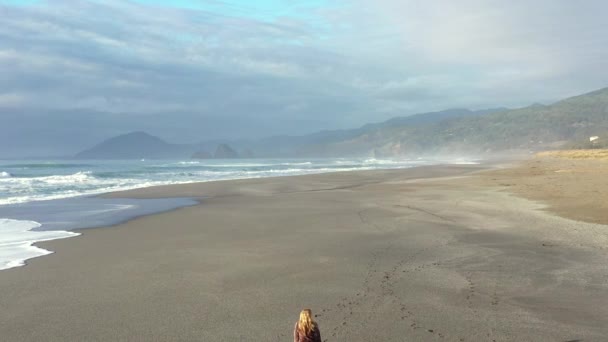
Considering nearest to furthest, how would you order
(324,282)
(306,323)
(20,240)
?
1. (306,323)
2. (324,282)
3. (20,240)

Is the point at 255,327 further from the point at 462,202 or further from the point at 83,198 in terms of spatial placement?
the point at 83,198

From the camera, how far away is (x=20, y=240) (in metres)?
12.1

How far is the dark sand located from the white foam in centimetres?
46

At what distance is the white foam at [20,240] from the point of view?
9.64 metres

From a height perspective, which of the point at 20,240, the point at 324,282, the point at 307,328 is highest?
the point at 307,328

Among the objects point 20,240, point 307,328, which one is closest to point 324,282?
point 307,328

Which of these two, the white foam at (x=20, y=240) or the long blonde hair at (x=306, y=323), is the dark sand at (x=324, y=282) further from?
the long blonde hair at (x=306, y=323)

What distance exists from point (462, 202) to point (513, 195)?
3.73 metres

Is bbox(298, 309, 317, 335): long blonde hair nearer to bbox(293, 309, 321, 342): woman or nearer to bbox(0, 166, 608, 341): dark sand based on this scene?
bbox(293, 309, 321, 342): woman

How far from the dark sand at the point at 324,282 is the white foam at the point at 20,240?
1.51 ft

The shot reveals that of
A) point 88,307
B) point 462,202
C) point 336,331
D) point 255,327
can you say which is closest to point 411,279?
point 336,331

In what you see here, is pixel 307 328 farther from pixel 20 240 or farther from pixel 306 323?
pixel 20 240

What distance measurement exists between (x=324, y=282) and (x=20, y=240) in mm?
9100

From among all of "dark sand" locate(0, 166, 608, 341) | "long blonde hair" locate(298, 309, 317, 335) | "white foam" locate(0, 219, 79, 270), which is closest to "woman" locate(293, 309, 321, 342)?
"long blonde hair" locate(298, 309, 317, 335)
